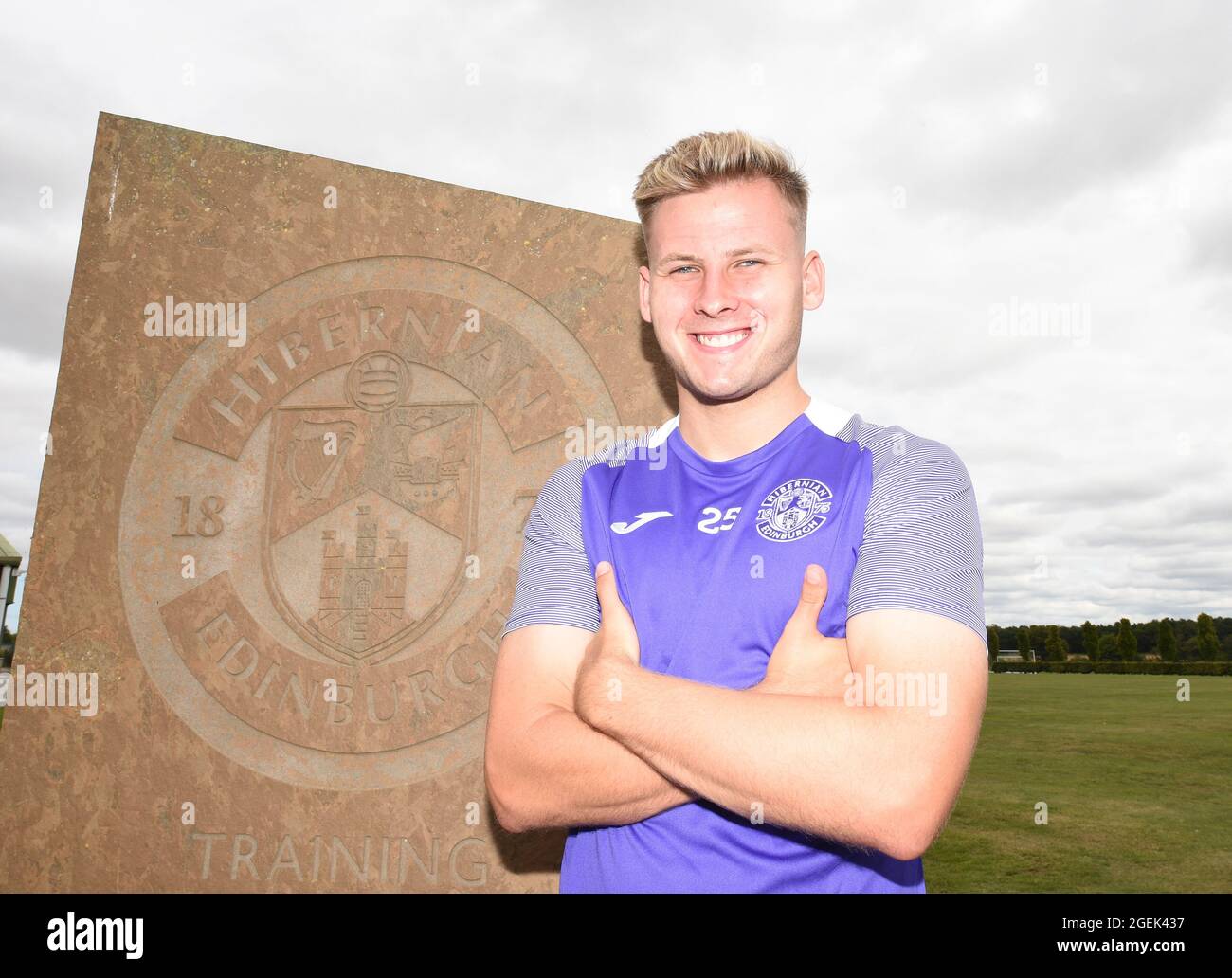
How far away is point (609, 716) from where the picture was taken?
1.75 meters

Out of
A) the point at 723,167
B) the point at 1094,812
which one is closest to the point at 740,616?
the point at 723,167

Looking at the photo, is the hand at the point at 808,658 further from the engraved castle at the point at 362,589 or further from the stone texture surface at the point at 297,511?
the engraved castle at the point at 362,589

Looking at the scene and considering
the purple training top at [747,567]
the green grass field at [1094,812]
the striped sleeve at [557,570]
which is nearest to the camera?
the purple training top at [747,567]

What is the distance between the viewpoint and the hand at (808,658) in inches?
67.6

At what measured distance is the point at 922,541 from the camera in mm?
1721

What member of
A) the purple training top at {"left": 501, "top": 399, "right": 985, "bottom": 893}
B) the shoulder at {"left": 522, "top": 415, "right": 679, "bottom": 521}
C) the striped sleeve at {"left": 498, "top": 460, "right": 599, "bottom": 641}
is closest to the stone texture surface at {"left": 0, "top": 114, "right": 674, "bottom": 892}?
the shoulder at {"left": 522, "top": 415, "right": 679, "bottom": 521}

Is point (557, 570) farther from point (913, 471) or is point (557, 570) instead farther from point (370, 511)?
point (370, 511)

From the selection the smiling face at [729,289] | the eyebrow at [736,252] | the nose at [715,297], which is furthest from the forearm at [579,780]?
the eyebrow at [736,252]

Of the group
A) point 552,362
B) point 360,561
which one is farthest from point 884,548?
point 360,561

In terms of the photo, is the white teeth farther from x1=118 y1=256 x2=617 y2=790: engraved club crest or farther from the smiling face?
x1=118 y1=256 x2=617 y2=790: engraved club crest

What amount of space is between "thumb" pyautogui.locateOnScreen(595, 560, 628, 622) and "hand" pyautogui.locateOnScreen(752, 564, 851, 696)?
0.33m

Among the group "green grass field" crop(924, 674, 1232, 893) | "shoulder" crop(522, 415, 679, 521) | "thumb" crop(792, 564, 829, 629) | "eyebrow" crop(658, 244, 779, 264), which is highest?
"eyebrow" crop(658, 244, 779, 264)

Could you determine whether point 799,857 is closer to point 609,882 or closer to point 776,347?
point 609,882

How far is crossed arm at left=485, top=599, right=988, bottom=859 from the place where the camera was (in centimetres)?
158
